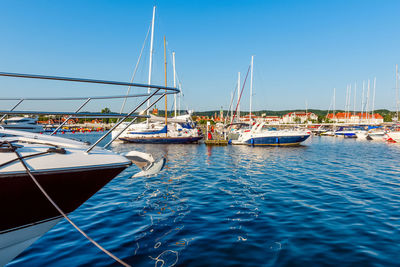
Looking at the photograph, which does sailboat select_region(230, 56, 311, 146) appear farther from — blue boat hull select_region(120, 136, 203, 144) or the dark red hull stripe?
the dark red hull stripe

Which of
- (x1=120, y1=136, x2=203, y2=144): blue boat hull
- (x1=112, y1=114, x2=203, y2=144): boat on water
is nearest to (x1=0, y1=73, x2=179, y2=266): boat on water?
(x1=112, y1=114, x2=203, y2=144): boat on water

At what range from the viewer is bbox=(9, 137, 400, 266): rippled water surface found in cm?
436

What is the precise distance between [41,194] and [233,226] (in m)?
3.95

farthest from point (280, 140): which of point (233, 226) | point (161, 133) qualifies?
point (233, 226)

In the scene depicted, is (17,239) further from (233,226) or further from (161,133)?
(161,133)

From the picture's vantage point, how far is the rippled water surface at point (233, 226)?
4.36m

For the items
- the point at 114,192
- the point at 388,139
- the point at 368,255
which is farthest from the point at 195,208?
the point at 388,139

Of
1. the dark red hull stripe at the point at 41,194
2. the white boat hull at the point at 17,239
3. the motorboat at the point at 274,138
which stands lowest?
the motorboat at the point at 274,138

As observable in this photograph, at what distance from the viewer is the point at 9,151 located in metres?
3.42

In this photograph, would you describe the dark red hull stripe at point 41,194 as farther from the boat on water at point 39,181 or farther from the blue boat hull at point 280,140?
the blue boat hull at point 280,140

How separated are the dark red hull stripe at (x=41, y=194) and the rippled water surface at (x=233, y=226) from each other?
1.13 m

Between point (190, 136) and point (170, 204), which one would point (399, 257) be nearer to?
point (170, 204)

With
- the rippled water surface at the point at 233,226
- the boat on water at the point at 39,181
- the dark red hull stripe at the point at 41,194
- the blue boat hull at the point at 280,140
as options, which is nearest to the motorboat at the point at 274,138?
the blue boat hull at the point at 280,140

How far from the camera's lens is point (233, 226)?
573 cm
